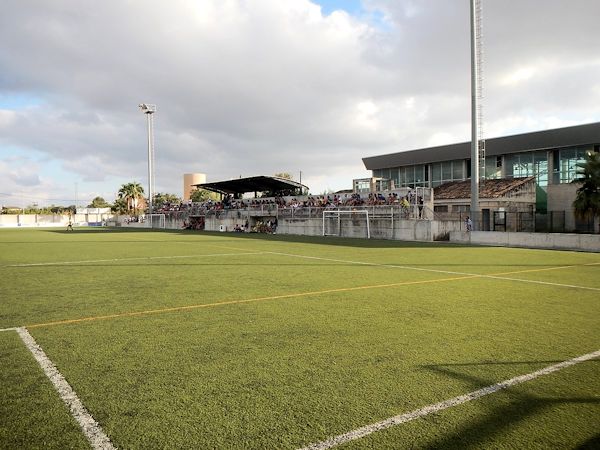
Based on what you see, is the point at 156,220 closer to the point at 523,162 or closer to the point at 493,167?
the point at 493,167

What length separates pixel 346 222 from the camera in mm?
35812

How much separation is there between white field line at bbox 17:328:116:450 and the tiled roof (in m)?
37.0

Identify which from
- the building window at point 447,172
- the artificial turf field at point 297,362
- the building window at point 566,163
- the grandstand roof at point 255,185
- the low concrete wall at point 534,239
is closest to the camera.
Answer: the artificial turf field at point 297,362

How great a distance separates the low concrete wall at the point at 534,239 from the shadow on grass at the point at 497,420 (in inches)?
813

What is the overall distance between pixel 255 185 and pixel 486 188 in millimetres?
25930

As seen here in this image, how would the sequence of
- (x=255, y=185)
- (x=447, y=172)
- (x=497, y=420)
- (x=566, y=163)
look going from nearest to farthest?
(x=497, y=420), (x=566, y=163), (x=447, y=172), (x=255, y=185)

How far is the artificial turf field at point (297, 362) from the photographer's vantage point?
3422mm

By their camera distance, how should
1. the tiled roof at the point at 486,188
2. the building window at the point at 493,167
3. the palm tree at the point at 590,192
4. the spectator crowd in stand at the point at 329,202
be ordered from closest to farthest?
1. the palm tree at the point at 590,192
2. the spectator crowd in stand at the point at 329,202
3. the tiled roof at the point at 486,188
4. the building window at the point at 493,167

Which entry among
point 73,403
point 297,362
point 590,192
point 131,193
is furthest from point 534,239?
point 131,193

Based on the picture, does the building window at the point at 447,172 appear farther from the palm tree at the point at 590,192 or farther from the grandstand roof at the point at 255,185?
the palm tree at the point at 590,192

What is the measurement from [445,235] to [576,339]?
24.4 m

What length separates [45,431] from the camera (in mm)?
3402

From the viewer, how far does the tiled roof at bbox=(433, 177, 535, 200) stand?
124 ft

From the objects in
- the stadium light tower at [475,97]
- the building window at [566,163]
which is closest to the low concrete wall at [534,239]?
the stadium light tower at [475,97]
